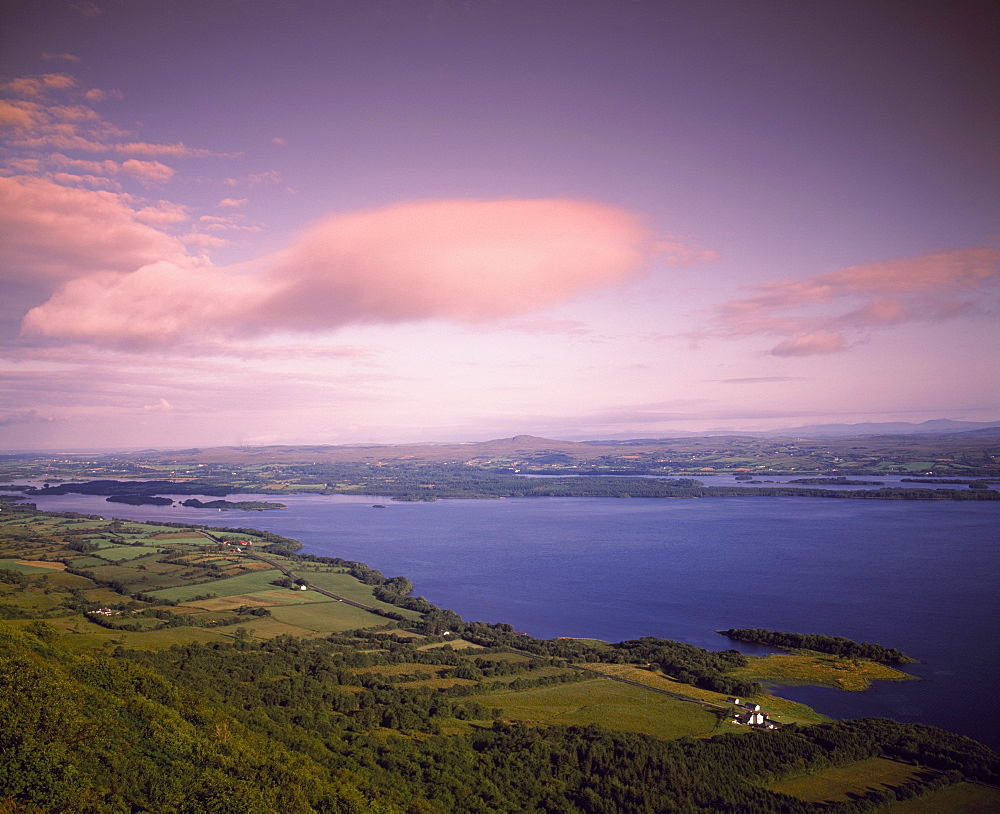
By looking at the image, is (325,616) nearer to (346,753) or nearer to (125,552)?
(346,753)

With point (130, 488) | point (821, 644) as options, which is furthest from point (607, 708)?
point (130, 488)

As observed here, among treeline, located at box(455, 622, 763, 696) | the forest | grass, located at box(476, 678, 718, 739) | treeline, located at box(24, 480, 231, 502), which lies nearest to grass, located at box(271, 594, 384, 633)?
the forest

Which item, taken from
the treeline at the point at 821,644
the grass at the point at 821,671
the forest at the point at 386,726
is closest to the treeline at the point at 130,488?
the forest at the point at 386,726

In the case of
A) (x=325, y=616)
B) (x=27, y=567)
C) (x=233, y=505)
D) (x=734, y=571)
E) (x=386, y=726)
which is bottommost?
(x=386, y=726)

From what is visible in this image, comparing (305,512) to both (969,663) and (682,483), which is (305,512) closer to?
(682,483)

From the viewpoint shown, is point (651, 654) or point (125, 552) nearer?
point (651, 654)

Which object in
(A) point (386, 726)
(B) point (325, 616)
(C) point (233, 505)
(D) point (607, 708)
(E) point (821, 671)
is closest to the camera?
(A) point (386, 726)

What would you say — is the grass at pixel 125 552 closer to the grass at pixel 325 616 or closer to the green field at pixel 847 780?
the grass at pixel 325 616

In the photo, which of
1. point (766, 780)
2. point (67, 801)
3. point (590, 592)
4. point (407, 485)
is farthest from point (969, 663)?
point (407, 485)
